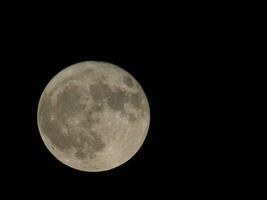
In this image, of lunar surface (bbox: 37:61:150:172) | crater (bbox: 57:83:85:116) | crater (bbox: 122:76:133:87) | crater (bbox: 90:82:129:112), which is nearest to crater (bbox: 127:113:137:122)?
lunar surface (bbox: 37:61:150:172)

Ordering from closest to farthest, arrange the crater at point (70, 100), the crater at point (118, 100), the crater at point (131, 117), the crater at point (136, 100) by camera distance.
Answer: the crater at point (70, 100) < the crater at point (118, 100) < the crater at point (131, 117) < the crater at point (136, 100)

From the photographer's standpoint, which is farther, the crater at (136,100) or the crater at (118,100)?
the crater at (136,100)

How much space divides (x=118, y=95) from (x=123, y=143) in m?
0.86

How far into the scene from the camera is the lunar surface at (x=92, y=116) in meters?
7.94

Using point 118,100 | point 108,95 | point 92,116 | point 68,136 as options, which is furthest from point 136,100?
point 68,136

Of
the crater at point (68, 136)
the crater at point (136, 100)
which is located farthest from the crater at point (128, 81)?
the crater at point (68, 136)

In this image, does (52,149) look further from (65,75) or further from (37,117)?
(65,75)

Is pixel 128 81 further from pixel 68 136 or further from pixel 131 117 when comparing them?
pixel 68 136

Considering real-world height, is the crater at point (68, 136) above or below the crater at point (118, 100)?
below

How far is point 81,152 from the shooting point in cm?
821

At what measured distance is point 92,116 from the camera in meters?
7.89

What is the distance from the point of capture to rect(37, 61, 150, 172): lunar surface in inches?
313

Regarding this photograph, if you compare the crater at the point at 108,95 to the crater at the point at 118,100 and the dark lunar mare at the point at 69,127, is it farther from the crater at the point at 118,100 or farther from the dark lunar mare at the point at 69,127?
the dark lunar mare at the point at 69,127

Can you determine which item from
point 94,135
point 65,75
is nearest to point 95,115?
point 94,135
